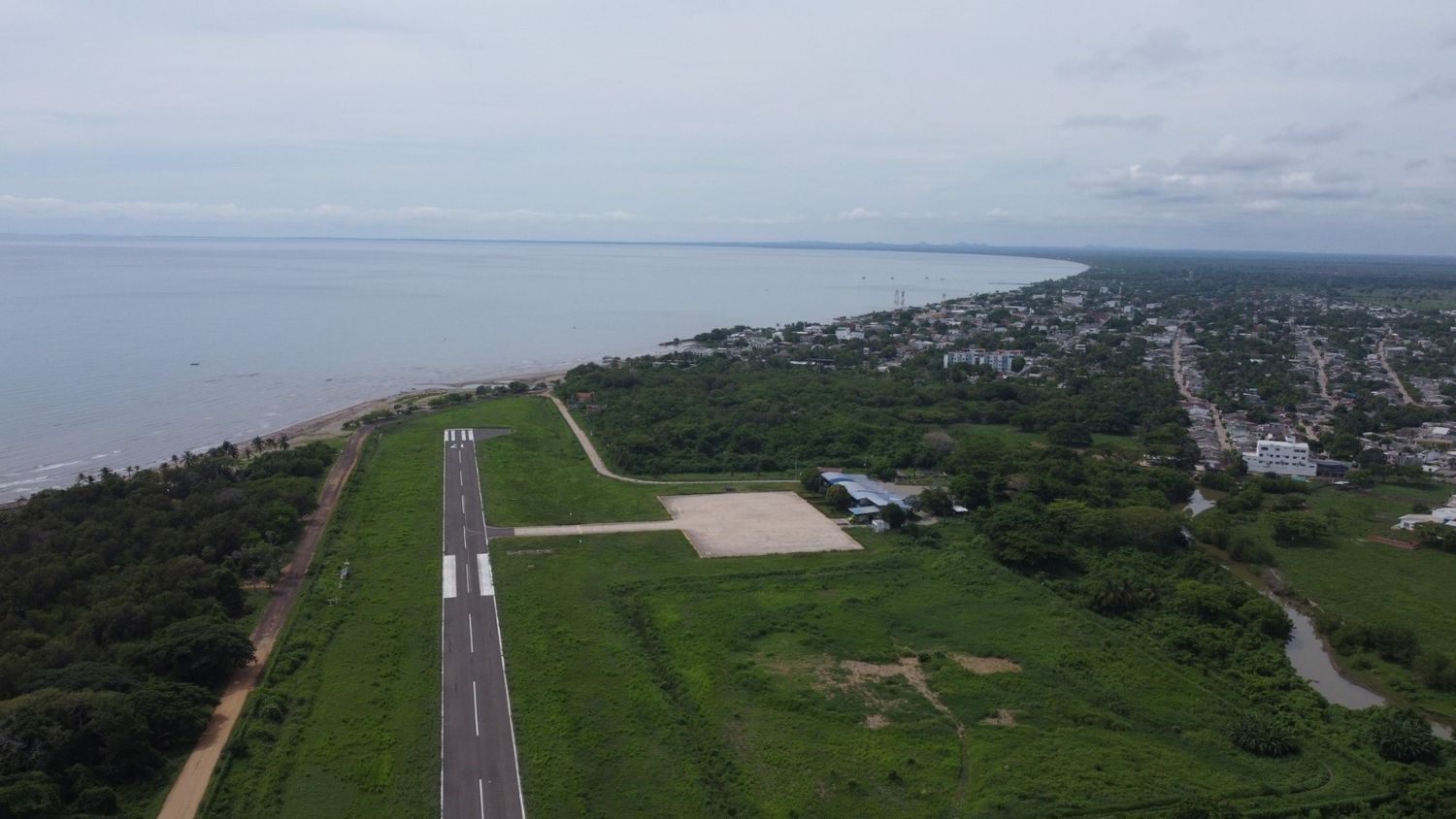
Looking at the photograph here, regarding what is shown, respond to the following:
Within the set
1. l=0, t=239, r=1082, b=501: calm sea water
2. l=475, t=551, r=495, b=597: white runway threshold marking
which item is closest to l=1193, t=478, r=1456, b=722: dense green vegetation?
l=475, t=551, r=495, b=597: white runway threshold marking

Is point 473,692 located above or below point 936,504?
below

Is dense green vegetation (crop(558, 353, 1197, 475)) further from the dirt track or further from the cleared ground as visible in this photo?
the dirt track

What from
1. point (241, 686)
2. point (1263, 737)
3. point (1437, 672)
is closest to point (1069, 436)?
point (1437, 672)

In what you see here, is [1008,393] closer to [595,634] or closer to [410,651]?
[595,634]

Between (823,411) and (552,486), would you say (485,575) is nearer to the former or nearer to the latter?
(552,486)

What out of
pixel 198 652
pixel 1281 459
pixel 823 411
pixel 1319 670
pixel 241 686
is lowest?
pixel 1319 670

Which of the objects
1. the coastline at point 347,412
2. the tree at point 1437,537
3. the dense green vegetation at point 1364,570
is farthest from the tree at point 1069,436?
the coastline at point 347,412
